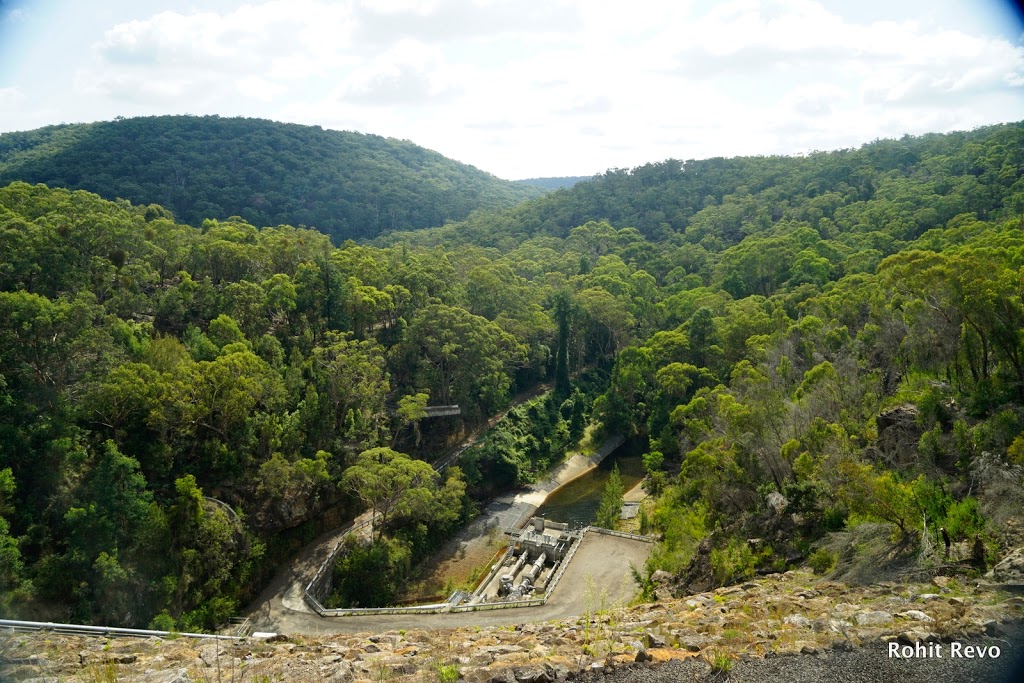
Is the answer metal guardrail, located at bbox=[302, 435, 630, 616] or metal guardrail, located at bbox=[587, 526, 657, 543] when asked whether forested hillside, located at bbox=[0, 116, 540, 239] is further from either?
metal guardrail, located at bbox=[587, 526, 657, 543]

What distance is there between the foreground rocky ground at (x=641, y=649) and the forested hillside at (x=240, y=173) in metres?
65.1

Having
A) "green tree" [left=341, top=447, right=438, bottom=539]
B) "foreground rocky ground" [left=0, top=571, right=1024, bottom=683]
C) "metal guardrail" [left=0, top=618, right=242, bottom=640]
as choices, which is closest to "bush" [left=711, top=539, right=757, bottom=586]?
"foreground rocky ground" [left=0, top=571, right=1024, bottom=683]

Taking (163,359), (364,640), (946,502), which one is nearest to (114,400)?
(163,359)

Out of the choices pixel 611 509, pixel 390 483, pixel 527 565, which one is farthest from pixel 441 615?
pixel 611 509

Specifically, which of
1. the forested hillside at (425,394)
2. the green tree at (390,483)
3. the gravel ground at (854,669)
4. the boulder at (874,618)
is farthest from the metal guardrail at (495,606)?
the boulder at (874,618)

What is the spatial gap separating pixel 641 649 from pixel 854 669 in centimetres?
278

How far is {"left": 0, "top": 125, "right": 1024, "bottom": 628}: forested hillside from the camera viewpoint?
15414 millimetres

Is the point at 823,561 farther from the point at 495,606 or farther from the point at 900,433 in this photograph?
the point at 495,606

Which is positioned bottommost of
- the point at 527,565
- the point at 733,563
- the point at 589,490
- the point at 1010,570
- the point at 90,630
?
the point at 589,490

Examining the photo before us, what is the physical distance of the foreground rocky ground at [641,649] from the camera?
8117 mm

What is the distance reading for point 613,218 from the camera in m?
81.2

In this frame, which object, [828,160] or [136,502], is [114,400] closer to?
[136,502]

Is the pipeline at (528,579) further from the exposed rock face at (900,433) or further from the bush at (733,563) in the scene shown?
the exposed rock face at (900,433)

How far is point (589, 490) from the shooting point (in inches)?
1272
